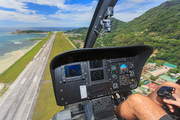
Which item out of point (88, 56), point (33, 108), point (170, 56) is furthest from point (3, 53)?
point (170, 56)

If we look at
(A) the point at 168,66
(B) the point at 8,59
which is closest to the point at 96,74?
(B) the point at 8,59

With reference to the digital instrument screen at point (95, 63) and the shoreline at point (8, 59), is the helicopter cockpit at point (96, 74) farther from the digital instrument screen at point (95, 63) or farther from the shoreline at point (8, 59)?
the shoreline at point (8, 59)

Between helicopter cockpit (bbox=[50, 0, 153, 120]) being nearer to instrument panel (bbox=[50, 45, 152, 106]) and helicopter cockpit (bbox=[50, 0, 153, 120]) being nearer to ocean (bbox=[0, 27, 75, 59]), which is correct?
instrument panel (bbox=[50, 45, 152, 106])

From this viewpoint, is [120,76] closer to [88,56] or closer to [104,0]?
[88,56]

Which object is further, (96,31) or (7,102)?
(7,102)

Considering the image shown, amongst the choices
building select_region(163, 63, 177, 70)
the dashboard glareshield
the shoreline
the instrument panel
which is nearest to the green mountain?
building select_region(163, 63, 177, 70)

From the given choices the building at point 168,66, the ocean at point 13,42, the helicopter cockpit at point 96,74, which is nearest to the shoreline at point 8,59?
the ocean at point 13,42
